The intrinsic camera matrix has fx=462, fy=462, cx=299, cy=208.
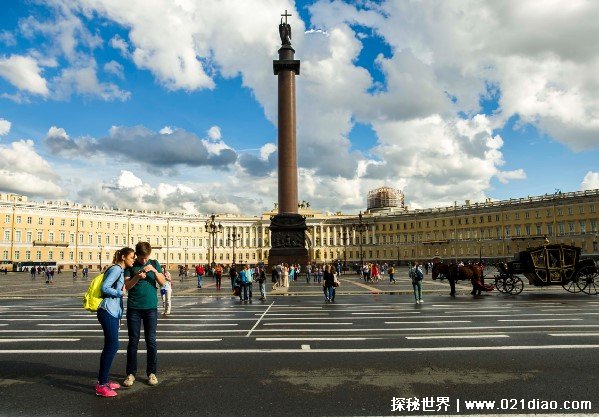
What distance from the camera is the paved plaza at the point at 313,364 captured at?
238 inches

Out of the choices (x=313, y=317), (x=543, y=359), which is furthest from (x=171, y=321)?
(x=543, y=359)

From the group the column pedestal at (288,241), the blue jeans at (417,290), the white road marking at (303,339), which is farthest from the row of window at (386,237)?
the white road marking at (303,339)

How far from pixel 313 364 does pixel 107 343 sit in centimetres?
348

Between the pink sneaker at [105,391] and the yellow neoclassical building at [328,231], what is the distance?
218 ft

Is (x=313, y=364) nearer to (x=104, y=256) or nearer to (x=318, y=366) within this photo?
(x=318, y=366)

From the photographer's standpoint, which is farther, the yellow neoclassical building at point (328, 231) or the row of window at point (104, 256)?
the row of window at point (104, 256)

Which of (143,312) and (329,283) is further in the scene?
(329,283)

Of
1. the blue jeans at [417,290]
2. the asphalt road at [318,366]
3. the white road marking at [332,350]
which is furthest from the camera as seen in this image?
the blue jeans at [417,290]

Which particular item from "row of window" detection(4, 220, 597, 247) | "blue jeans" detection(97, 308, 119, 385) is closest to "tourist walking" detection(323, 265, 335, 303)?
"blue jeans" detection(97, 308, 119, 385)

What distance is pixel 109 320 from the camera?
6.45 m

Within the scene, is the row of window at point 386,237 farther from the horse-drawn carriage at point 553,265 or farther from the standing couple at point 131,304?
the standing couple at point 131,304

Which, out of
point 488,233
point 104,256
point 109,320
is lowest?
point 109,320

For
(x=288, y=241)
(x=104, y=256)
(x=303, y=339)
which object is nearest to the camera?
(x=303, y=339)

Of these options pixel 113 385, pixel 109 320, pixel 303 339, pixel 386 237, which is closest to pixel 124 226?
pixel 386 237
